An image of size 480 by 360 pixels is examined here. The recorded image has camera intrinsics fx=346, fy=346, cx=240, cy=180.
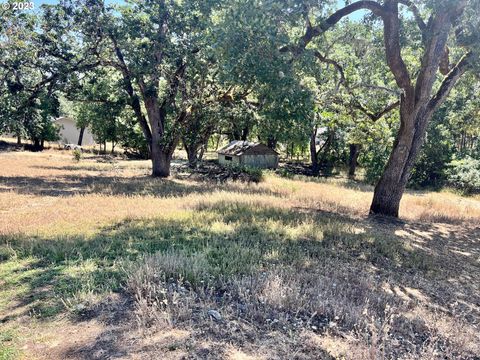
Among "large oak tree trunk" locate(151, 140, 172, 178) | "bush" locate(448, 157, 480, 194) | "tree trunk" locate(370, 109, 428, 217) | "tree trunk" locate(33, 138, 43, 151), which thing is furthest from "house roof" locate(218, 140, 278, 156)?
"tree trunk" locate(33, 138, 43, 151)

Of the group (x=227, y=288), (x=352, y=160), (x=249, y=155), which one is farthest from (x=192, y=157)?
(x=227, y=288)

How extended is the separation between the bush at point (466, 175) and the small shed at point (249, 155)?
15.8 metres

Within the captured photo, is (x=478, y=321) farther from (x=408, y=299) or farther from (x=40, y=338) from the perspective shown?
(x=40, y=338)

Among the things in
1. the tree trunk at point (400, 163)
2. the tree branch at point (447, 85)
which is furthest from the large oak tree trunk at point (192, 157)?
the tree branch at point (447, 85)

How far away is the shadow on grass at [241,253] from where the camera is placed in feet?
14.6

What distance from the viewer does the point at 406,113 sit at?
406 inches

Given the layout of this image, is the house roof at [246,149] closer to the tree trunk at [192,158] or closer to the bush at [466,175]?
the tree trunk at [192,158]

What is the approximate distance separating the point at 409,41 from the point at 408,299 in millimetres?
8872

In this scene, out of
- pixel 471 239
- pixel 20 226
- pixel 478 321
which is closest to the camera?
pixel 478 321

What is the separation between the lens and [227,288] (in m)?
4.37

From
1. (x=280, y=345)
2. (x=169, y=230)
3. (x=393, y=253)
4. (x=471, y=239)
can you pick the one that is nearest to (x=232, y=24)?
(x=169, y=230)

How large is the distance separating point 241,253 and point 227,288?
4.11ft

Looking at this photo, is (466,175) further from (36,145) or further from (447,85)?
(36,145)

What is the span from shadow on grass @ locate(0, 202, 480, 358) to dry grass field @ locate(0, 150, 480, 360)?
3 cm
